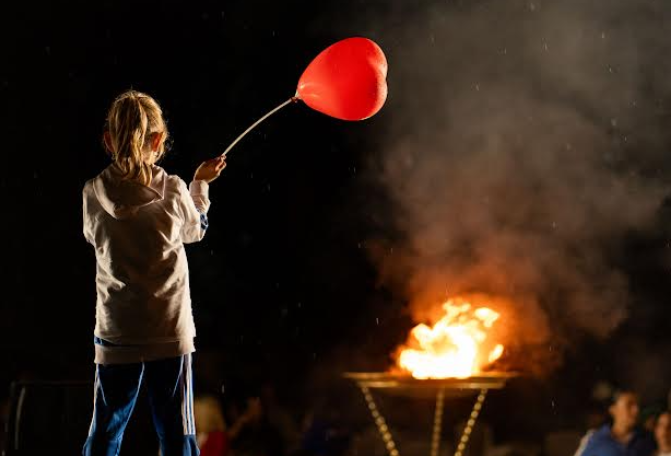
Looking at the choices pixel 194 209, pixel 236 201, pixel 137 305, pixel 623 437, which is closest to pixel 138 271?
pixel 137 305

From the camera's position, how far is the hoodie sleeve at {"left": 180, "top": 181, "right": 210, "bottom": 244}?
1780 millimetres

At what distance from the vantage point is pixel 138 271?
67.2 inches

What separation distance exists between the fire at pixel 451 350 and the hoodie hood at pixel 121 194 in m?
1.71

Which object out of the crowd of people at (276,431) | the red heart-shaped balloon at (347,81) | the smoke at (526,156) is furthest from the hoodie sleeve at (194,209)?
the smoke at (526,156)

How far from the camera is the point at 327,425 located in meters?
4.09

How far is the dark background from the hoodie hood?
2.46 meters

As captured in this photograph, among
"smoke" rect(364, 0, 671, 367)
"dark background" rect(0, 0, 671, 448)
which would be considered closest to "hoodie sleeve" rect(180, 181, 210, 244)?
"dark background" rect(0, 0, 671, 448)

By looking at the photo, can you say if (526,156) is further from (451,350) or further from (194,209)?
(194,209)

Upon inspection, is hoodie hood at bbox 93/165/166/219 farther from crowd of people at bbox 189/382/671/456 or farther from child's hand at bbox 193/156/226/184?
crowd of people at bbox 189/382/671/456

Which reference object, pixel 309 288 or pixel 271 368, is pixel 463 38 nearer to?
pixel 309 288

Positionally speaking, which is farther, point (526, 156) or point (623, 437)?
point (526, 156)

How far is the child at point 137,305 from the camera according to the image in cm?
171

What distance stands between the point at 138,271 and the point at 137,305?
70 millimetres

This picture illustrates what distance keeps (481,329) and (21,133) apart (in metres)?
2.41
